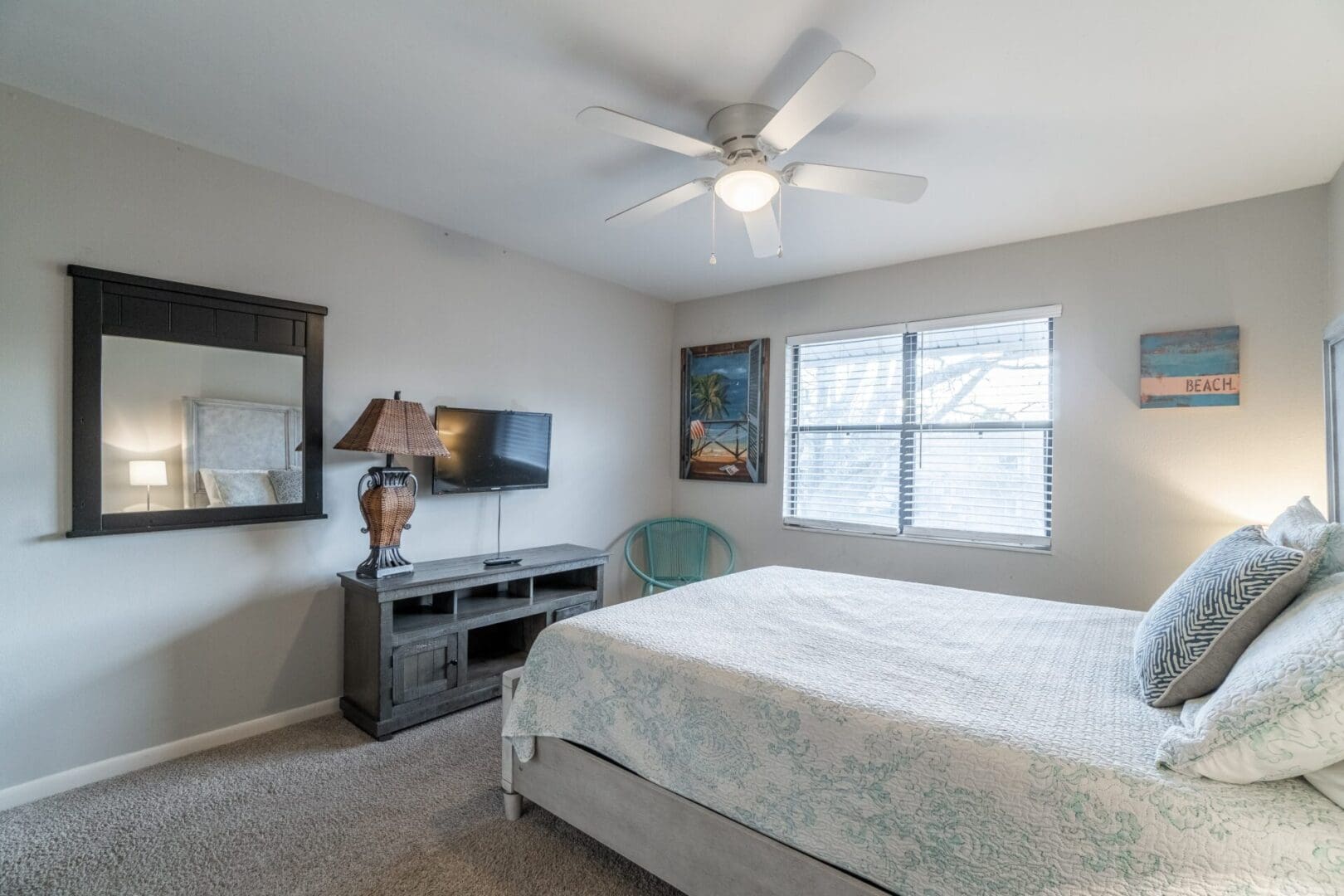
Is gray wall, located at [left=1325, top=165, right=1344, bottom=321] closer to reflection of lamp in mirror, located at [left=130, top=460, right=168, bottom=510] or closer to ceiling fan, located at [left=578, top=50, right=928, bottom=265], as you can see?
ceiling fan, located at [left=578, top=50, right=928, bottom=265]

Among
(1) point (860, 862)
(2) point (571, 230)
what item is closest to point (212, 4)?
(2) point (571, 230)

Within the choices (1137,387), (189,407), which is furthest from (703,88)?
(1137,387)

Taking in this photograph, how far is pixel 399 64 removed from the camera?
1.83 metres

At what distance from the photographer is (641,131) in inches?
69.6

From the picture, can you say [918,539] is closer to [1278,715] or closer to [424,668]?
[1278,715]

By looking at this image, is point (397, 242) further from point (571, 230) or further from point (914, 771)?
point (914, 771)

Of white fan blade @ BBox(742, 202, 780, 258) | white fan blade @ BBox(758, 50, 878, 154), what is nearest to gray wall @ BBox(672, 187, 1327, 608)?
white fan blade @ BBox(742, 202, 780, 258)

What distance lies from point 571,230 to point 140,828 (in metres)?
2.99

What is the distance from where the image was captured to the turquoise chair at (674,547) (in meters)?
4.36

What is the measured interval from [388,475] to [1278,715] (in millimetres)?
2930

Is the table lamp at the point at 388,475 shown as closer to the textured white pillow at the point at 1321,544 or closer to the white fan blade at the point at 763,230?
the white fan blade at the point at 763,230

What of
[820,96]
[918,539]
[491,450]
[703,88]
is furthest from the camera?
[918,539]

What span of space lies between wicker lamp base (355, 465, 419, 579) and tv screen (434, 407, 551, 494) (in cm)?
32

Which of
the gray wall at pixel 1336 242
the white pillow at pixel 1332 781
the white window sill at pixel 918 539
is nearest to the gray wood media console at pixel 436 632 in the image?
the white window sill at pixel 918 539
